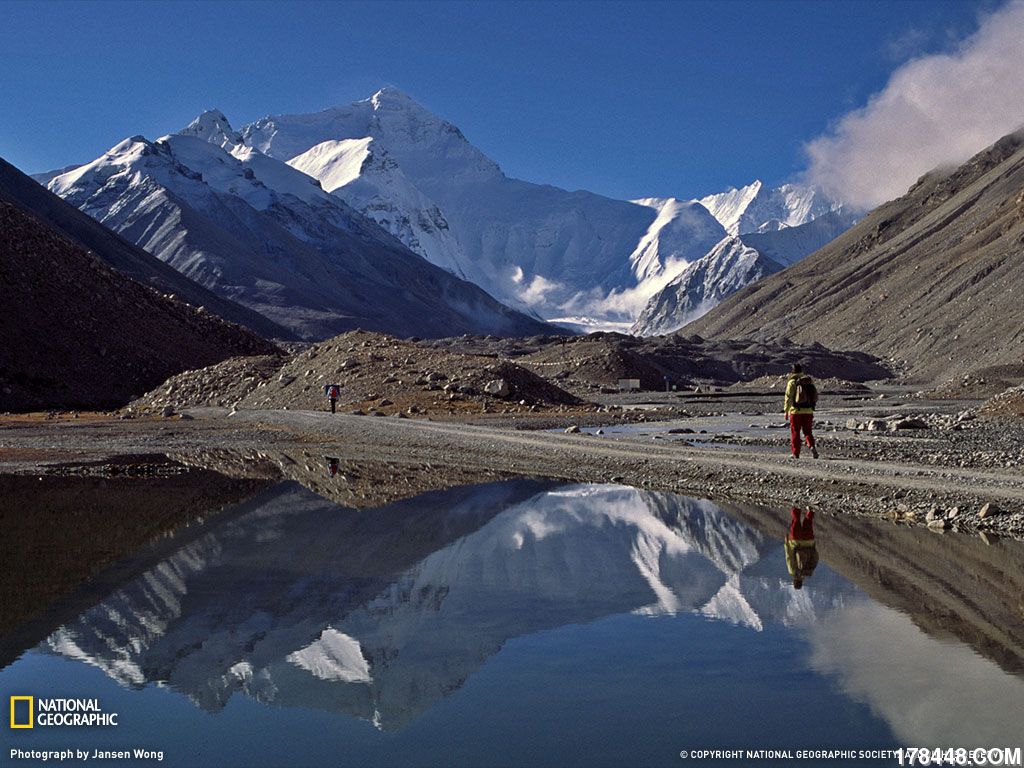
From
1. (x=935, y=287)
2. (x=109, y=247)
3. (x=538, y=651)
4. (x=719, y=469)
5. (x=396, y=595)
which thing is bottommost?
(x=538, y=651)

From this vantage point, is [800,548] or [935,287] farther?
[935,287]

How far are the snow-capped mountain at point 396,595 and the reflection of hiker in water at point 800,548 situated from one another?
0.16 meters

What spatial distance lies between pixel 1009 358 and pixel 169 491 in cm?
8251

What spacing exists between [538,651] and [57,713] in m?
4.03

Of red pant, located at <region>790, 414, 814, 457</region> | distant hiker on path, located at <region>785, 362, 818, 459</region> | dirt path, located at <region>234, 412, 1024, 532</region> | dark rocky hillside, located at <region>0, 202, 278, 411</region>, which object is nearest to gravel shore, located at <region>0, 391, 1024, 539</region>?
dirt path, located at <region>234, 412, 1024, 532</region>

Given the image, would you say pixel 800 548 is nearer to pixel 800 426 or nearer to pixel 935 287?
pixel 800 426

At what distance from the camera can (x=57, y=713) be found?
8.34 m

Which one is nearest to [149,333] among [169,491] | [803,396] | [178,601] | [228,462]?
[228,462]

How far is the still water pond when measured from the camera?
7.68 metres

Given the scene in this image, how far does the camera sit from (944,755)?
23.8 ft

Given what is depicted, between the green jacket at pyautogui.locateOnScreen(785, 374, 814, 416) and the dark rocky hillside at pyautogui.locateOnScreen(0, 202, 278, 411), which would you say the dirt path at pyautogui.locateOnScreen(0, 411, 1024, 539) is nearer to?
the green jacket at pyautogui.locateOnScreen(785, 374, 814, 416)

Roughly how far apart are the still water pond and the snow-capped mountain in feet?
0.13

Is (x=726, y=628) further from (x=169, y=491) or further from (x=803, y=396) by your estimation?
(x=169, y=491)

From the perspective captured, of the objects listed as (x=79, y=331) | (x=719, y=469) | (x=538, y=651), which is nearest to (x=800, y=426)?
(x=719, y=469)
